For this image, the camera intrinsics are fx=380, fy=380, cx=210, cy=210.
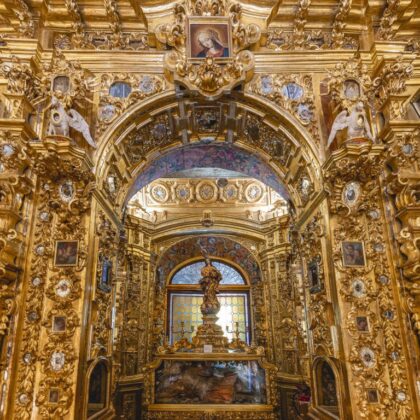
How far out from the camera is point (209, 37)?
7.40 metres

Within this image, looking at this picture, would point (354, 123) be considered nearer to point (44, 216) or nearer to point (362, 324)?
point (362, 324)

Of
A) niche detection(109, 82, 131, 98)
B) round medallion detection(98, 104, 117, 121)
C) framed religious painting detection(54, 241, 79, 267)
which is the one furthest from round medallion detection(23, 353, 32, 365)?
niche detection(109, 82, 131, 98)

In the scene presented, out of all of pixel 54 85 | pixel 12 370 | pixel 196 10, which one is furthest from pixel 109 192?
pixel 196 10

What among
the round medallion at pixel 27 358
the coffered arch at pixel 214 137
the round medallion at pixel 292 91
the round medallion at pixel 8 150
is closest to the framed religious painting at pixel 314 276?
the coffered arch at pixel 214 137

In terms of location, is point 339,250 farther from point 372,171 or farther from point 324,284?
point 372,171

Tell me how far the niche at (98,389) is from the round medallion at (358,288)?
441 cm

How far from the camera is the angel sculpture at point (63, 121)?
610cm

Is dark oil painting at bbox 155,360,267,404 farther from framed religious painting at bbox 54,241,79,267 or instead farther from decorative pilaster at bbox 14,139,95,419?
framed religious painting at bbox 54,241,79,267

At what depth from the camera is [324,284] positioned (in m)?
6.46

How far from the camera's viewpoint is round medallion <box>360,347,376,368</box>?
18.7ft

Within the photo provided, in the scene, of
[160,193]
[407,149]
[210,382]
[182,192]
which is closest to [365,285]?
[407,149]

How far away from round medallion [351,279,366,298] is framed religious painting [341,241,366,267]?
0.90ft

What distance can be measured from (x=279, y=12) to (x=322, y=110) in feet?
7.78

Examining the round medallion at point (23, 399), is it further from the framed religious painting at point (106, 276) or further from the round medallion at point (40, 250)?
the round medallion at point (40, 250)
